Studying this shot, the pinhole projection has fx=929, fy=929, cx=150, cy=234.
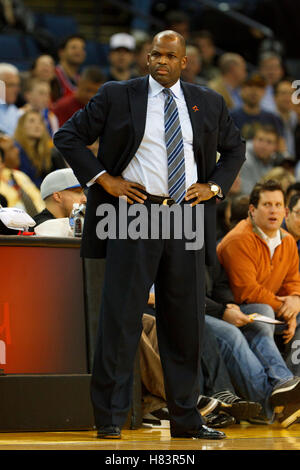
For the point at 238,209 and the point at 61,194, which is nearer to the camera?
the point at 61,194

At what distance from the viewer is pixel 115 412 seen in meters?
3.83

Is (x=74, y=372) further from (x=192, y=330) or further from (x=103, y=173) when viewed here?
(x=103, y=173)

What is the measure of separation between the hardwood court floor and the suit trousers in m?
0.15

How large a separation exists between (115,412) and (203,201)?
38.5 inches

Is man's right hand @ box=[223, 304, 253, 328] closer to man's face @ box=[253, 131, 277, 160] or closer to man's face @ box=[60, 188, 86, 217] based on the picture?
man's face @ box=[60, 188, 86, 217]

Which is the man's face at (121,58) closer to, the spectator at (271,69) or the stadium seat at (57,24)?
the stadium seat at (57,24)

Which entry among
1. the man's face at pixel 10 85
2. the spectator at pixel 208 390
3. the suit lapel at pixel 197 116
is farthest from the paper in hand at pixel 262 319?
the man's face at pixel 10 85

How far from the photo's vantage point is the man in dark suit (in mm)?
3869

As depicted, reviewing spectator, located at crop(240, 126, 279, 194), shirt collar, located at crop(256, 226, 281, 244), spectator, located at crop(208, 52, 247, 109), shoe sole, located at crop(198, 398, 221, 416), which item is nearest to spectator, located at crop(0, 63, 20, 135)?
spectator, located at crop(240, 126, 279, 194)

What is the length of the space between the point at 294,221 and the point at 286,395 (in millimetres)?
1632

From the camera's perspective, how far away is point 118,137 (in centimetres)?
395

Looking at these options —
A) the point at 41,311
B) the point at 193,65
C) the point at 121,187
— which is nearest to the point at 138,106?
the point at 121,187

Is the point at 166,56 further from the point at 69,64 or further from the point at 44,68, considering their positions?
the point at 69,64
